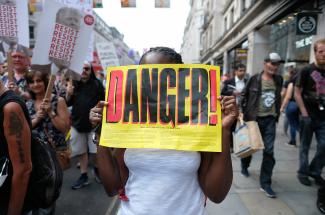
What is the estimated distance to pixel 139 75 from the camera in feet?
5.01

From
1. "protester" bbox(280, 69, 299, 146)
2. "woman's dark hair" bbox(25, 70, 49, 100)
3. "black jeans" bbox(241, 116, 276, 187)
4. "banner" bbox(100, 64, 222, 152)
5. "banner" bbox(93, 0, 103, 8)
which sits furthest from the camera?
"banner" bbox(93, 0, 103, 8)

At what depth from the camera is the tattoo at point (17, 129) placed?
173 cm

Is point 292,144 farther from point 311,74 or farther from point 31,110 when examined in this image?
point 31,110

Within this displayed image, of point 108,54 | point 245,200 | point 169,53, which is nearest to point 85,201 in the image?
point 245,200

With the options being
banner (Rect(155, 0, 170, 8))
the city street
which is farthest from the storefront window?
the city street

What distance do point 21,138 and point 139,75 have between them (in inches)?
30.6

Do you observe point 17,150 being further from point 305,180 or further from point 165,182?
point 305,180

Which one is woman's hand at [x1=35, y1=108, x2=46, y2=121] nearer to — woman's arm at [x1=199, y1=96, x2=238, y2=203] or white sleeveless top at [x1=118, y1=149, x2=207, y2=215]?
white sleeveless top at [x1=118, y1=149, x2=207, y2=215]

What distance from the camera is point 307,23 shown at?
30.4ft

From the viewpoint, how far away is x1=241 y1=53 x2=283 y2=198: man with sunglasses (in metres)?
4.30

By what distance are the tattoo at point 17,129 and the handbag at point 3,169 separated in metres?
0.08

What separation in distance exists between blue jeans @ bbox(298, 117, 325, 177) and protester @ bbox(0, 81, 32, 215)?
3.82 meters

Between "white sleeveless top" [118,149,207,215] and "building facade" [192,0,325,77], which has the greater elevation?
"building facade" [192,0,325,77]

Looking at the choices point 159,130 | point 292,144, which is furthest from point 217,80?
point 292,144
